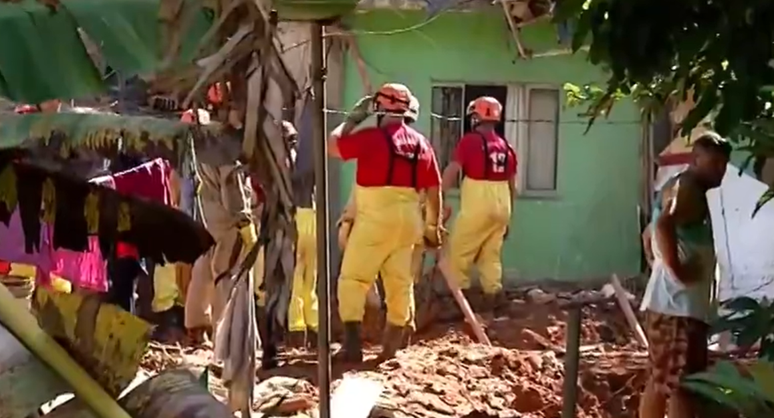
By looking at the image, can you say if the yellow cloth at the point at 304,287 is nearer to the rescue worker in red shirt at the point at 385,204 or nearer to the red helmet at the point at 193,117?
the rescue worker in red shirt at the point at 385,204

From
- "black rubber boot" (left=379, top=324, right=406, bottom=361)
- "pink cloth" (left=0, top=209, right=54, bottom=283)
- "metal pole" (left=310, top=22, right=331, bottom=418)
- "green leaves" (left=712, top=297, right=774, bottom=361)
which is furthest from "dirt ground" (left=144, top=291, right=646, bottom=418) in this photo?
"green leaves" (left=712, top=297, right=774, bottom=361)

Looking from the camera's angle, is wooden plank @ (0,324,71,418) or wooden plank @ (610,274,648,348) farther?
wooden plank @ (610,274,648,348)

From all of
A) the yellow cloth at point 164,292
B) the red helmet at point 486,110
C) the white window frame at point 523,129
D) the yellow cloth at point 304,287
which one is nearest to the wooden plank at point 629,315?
the red helmet at point 486,110

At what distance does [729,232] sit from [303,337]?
337 cm

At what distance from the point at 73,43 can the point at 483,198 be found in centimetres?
704

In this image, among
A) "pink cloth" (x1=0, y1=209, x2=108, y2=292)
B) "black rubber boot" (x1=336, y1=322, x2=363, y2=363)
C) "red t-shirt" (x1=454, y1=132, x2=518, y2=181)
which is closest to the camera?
"pink cloth" (x1=0, y1=209, x2=108, y2=292)

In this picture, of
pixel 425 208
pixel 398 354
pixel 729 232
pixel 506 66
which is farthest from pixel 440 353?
pixel 506 66

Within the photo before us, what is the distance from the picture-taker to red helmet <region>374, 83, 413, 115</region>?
7.50m

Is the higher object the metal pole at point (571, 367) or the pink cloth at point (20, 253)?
the pink cloth at point (20, 253)

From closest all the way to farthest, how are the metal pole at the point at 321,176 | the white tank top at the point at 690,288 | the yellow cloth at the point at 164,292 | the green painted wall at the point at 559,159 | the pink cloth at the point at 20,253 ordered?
1. the metal pole at the point at 321,176
2. the pink cloth at the point at 20,253
3. the white tank top at the point at 690,288
4. the yellow cloth at the point at 164,292
5. the green painted wall at the point at 559,159

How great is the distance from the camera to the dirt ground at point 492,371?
681 cm

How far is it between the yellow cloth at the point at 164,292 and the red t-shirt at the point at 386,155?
66.7 inches

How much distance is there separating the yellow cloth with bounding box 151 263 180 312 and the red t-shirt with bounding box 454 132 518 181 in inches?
102

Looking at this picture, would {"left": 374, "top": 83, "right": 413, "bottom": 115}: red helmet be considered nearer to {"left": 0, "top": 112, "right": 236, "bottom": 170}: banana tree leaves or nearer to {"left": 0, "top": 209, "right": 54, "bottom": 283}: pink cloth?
{"left": 0, "top": 209, "right": 54, "bottom": 283}: pink cloth
